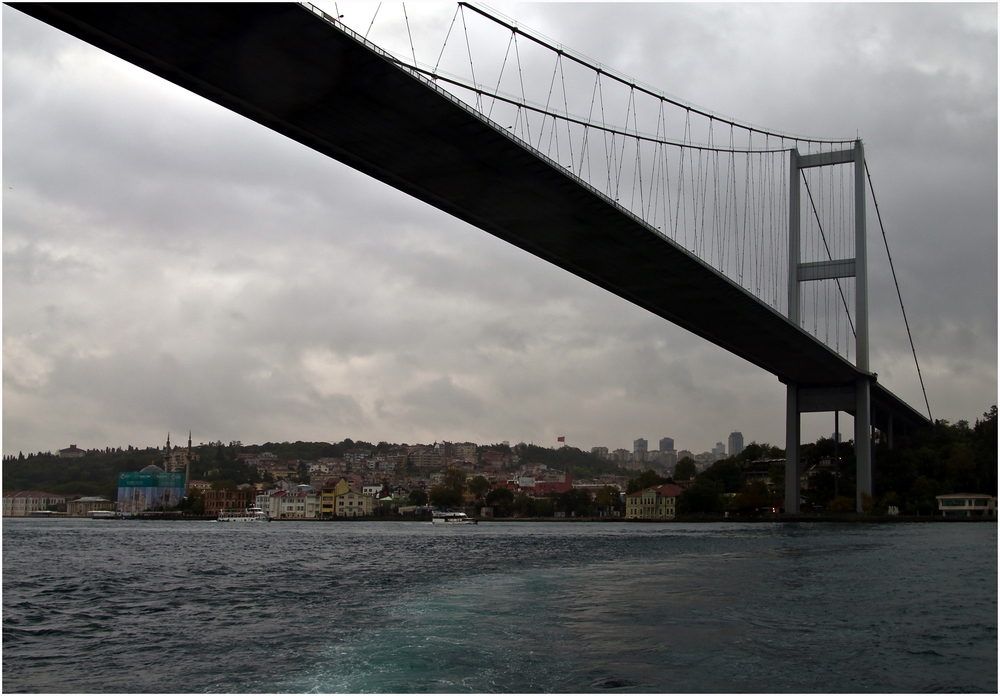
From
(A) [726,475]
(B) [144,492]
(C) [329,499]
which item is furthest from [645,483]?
(B) [144,492]

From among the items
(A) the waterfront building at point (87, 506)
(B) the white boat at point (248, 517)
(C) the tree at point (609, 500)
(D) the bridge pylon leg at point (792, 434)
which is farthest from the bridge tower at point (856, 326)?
(A) the waterfront building at point (87, 506)

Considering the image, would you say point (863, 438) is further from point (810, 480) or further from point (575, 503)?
point (575, 503)

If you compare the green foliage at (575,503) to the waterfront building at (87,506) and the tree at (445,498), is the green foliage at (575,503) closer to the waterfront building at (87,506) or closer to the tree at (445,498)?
the tree at (445,498)

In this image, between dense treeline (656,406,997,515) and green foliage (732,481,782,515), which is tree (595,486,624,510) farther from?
green foliage (732,481,782,515)

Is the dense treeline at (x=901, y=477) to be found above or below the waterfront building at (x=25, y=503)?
above

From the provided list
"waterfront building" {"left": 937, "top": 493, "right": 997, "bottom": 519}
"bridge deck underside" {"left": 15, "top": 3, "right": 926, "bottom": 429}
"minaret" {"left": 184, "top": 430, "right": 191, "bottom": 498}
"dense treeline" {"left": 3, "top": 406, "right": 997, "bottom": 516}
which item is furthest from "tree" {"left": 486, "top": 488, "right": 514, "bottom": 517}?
"bridge deck underside" {"left": 15, "top": 3, "right": 926, "bottom": 429}

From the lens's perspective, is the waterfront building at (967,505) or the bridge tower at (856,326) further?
the bridge tower at (856,326)
